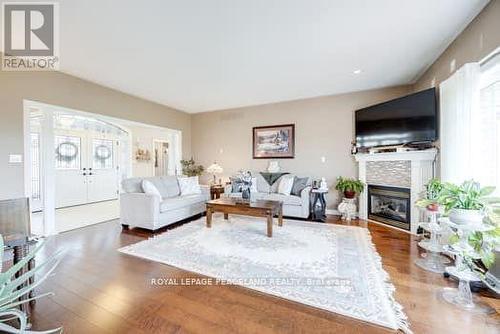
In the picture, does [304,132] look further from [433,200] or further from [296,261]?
[296,261]

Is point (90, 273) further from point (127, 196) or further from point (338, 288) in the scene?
point (338, 288)

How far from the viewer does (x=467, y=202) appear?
1963mm

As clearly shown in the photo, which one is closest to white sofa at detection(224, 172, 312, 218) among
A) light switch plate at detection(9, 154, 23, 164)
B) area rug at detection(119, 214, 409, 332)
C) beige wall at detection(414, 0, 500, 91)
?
area rug at detection(119, 214, 409, 332)

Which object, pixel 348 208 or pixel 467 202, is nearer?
pixel 467 202

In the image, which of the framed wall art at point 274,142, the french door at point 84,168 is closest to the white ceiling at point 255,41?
the framed wall art at point 274,142

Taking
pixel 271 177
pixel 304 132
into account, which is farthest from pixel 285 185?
pixel 304 132

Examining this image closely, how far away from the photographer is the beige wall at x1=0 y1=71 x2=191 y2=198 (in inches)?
124

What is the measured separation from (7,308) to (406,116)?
179 inches

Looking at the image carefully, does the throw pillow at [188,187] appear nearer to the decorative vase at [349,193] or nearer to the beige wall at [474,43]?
the decorative vase at [349,193]

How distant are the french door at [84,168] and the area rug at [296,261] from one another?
3873mm

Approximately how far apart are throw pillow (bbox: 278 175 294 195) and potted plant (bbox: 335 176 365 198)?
0.93 m

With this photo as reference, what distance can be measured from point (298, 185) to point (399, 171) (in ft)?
5.76

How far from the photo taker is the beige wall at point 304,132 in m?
4.96

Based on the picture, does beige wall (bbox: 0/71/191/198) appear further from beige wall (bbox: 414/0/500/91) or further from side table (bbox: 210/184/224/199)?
beige wall (bbox: 414/0/500/91)
